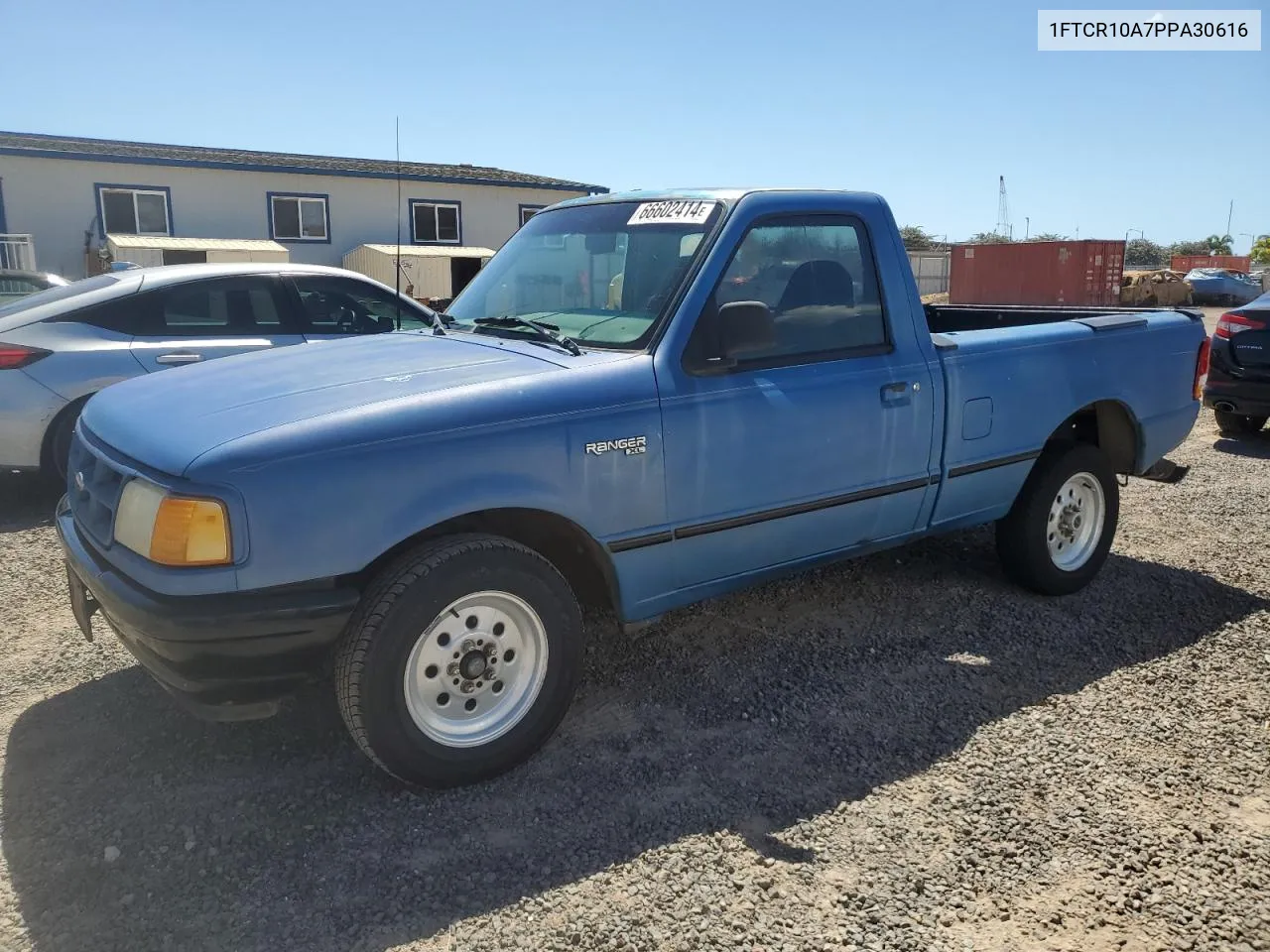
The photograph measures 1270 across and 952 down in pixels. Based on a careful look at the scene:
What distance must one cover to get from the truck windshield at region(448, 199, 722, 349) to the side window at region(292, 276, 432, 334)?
8.94 feet

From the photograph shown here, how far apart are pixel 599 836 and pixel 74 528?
2.13 m

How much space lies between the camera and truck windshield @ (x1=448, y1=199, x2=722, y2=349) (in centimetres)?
367

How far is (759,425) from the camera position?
3.62 m

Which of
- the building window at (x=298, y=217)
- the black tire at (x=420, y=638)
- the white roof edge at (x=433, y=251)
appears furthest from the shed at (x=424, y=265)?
the black tire at (x=420, y=638)

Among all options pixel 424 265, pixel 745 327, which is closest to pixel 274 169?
pixel 424 265

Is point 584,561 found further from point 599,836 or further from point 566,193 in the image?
point 566,193

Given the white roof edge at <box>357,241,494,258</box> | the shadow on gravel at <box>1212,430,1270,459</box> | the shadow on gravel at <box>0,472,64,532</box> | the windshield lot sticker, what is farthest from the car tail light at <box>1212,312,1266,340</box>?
the white roof edge at <box>357,241,494,258</box>

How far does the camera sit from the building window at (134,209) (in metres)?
21.3

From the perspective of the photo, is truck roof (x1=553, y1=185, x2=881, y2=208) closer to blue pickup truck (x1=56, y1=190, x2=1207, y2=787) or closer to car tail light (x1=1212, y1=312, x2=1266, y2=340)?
blue pickup truck (x1=56, y1=190, x2=1207, y2=787)

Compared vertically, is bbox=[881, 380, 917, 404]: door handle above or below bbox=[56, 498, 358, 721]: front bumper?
above

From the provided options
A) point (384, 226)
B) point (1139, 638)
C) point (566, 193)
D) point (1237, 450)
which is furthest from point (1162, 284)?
point (1139, 638)

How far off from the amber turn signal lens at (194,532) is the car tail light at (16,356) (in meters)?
4.29

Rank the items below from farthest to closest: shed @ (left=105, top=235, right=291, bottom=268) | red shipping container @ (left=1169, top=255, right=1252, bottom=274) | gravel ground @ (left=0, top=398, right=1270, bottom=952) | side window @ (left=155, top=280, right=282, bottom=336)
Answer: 1. red shipping container @ (left=1169, top=255, right=1252, bottom=274)
2. shed @ (left=105, top=235, right=291, bottom=268)
3. side window @ (left=155, top=280, right=282, bottom=336)
4. gravel ground @ (left=0, top=398, right=1270, bottom=952)

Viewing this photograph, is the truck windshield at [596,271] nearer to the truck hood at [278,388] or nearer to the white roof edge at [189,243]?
the truck hood at [278,388]
